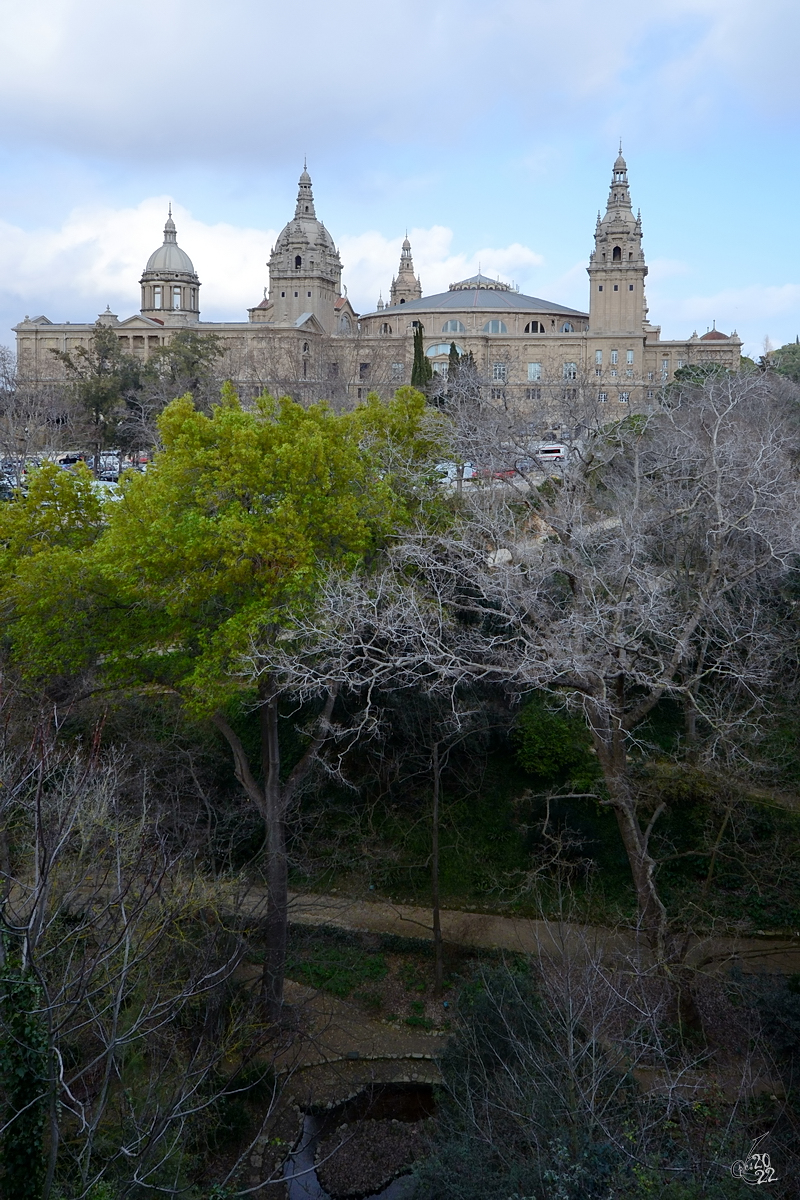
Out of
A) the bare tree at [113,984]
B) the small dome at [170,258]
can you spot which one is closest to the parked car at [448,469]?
the bare tree at [113,984]

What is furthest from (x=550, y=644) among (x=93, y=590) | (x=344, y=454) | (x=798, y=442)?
(x=798, y=442)

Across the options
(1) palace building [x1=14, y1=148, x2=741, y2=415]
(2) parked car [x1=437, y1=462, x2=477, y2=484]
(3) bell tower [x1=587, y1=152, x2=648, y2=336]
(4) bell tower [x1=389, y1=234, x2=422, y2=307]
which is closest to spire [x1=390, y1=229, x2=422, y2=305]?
(4) bell tower [x1=389, y1=234, x2=422, y2=307]

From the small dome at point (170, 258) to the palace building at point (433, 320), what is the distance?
0.11m

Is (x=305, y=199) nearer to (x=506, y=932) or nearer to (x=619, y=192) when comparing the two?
(x=619, y=192)

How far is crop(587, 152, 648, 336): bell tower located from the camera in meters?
81.1

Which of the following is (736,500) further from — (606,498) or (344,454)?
(344,454)

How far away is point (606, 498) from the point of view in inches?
762

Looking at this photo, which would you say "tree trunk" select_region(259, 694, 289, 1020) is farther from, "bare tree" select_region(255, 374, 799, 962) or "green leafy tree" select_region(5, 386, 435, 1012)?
"bare tree" select_region(255, 374, 799, 962)

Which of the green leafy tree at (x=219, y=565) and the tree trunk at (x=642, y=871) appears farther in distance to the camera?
the green leafy tree at (x=219, y=565)

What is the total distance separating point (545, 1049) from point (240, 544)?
7.62 meters

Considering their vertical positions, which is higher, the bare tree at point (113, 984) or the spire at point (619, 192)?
the spire at point (619, 192)

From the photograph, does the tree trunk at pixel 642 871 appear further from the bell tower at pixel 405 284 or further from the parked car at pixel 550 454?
the bell tower at pixel 405 284

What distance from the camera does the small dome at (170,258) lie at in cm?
9488

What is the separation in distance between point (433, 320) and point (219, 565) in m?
78.7
